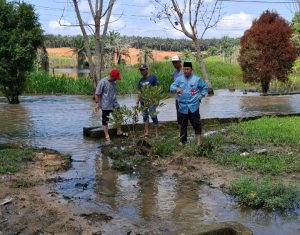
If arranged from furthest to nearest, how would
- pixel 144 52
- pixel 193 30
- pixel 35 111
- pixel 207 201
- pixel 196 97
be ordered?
1. pixel 144 52
2. pixel 193 30
3. pixel 35 111
4. pixel 196 97
5. pixel 207 201

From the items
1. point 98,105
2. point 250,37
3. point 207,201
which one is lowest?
point 207,201

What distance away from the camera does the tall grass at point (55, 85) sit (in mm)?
24750

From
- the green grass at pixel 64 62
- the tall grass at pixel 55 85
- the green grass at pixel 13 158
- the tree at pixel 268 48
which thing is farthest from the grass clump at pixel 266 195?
the green grass at pixel 64 62

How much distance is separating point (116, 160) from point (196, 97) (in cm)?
202

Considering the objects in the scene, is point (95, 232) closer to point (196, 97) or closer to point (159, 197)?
point (159, 197)

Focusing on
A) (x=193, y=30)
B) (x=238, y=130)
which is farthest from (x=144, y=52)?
(x=238, y=130)

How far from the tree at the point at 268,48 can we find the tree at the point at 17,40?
1013 centimetres

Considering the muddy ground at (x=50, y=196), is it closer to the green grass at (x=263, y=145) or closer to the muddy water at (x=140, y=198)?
the muddy water at (x=140, y=198)

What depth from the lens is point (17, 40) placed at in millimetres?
18062

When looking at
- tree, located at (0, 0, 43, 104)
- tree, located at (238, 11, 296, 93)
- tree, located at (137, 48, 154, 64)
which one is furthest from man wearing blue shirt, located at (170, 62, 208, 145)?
tree, located at (137, 48, 154, 64)

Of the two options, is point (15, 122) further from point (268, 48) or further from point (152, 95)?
point (268, 48)

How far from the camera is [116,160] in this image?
8.26 meters

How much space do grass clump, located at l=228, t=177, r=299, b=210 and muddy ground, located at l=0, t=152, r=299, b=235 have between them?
0.64 metres

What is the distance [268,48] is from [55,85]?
10824 mm
